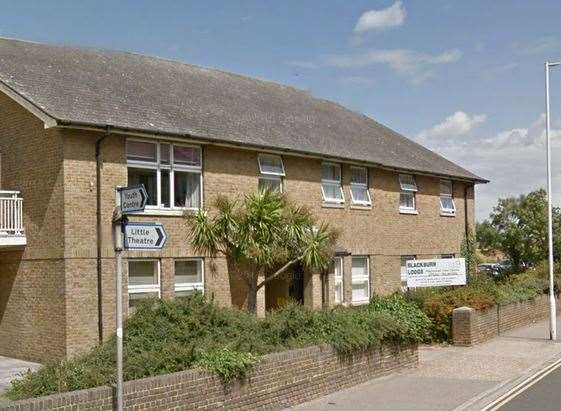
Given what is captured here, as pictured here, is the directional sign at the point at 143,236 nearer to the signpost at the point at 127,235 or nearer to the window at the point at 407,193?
the signpost at the point at 127,235

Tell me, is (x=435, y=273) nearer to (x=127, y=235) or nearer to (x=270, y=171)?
(x=270, y=171)

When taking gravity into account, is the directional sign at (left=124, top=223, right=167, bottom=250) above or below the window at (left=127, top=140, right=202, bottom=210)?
below

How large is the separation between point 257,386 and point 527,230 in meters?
34.2

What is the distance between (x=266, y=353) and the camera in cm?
1145

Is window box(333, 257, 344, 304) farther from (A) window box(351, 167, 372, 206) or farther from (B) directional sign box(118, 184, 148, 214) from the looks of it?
(B) directional sign box(118, 184, 148, 214)

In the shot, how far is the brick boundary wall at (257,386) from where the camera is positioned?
8148 millimetres

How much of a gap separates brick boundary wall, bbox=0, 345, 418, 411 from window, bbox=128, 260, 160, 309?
5914 millimetres

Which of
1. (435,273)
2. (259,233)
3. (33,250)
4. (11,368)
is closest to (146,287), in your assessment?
(33,250)

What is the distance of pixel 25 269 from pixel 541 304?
60.0ft

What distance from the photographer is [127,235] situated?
801cm

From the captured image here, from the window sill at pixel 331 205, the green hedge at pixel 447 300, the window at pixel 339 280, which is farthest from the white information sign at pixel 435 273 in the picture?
the window sill at pixel 331 205

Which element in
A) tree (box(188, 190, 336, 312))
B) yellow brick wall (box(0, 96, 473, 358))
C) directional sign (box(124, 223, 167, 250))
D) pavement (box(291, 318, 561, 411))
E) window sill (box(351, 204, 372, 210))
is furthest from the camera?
window sill (box(351, 204, 372, 210))

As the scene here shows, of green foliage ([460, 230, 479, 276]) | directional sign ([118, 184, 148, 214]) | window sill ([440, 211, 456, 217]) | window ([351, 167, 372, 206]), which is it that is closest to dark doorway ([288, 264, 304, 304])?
window ([351, 167, 372, 206])

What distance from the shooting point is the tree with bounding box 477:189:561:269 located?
40969 mm
